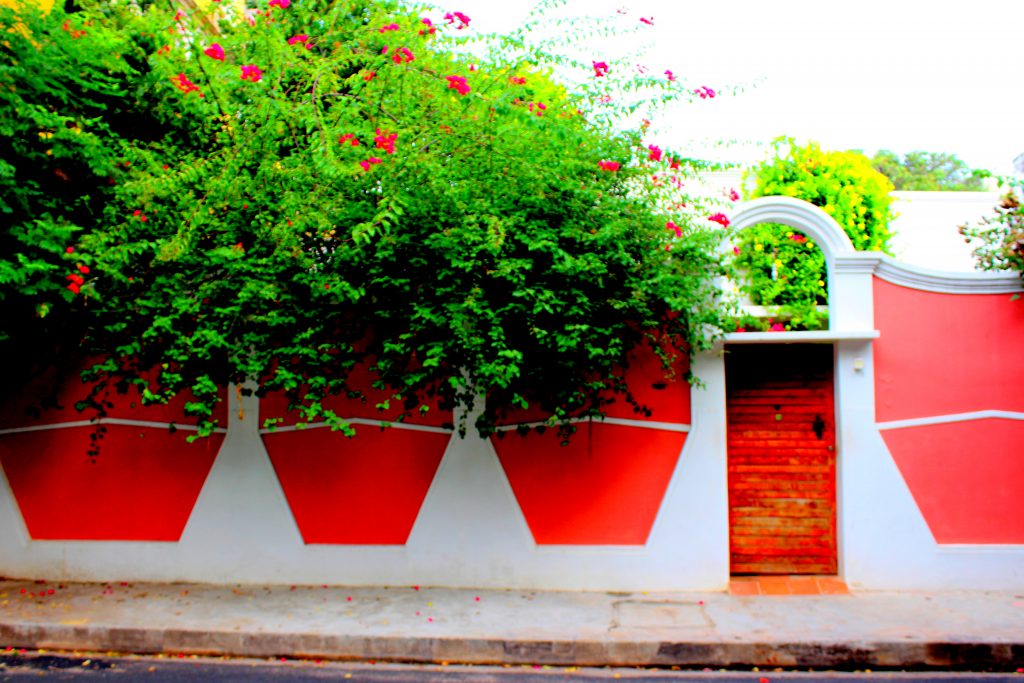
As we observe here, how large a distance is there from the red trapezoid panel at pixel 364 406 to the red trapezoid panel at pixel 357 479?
5.2 inches

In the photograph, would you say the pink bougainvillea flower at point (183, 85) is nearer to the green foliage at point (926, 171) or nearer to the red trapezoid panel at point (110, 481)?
the red trapezoid panel at point (110, 481)

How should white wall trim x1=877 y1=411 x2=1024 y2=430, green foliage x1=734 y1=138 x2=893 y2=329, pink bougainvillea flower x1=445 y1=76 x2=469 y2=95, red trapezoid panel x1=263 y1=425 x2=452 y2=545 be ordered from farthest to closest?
green foliage x1=734 y1=138 x2=893 y2=329 < red trapezoid panel x1=263 y1=425 x2=452 y2=545 < white wall trim x1=877 y1=411 x2=1024 y2=430 < pink bougainvillea flower x1=445 y1=76 x2=469 y2=95

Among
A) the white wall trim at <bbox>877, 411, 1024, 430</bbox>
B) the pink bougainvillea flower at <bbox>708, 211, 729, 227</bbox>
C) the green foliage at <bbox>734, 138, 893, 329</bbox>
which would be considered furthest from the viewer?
the green foliage at <bbox>734, 138, 893, 329</bbox>

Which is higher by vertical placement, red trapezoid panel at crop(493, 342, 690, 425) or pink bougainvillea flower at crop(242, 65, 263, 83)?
pink bougainvillea flower at crop(242, 65, 263, 83)

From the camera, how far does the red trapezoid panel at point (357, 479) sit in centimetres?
750

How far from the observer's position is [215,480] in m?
7.68

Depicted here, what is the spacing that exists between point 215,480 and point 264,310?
2.01 metres

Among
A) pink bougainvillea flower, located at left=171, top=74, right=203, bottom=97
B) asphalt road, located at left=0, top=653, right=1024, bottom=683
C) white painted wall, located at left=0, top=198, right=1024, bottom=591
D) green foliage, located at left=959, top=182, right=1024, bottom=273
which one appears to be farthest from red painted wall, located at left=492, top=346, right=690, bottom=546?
pink bougainvillea flower, located at left=171, top=74, right=203, bottom=97

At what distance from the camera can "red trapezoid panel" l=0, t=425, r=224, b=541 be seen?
771cm

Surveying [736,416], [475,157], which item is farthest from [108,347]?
[736,416]

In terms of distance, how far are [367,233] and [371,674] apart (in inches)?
132

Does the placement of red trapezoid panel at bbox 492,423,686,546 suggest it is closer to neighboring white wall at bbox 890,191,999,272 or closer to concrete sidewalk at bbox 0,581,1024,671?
concrete sidewalk at bbox 0,581,1024,671

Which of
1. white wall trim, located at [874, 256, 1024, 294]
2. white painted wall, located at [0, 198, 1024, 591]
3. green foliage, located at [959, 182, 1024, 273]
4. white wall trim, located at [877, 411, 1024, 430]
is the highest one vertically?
green foliage, located at [959, 182, 1024, 273]

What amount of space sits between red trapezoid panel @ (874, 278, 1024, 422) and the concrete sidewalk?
5.54ft
